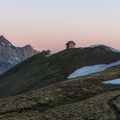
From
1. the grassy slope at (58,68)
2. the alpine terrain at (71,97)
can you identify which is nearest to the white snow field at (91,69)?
the alpine terrain at (71,97)

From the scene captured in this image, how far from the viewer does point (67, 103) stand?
53688 millimetres

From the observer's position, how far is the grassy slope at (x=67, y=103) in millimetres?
44475

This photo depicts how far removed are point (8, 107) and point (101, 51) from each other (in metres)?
59.5

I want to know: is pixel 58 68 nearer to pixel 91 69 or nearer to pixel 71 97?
pixel 91 69

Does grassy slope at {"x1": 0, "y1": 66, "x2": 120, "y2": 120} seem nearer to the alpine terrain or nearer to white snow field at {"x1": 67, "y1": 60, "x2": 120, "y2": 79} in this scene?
the alpine terrain

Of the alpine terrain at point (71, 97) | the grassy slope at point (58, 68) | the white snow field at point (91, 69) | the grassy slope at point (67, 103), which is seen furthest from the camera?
the grassy slope at point (58, 68)

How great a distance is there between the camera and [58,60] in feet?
362

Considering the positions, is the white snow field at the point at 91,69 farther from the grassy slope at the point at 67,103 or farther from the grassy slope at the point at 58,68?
the grassy slope at the point at 67,103

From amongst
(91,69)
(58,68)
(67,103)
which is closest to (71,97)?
(67,103)

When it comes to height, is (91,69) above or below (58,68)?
below

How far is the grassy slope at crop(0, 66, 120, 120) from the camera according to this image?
44.5m

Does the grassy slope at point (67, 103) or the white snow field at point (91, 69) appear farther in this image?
the white snow field at point (91, 69)

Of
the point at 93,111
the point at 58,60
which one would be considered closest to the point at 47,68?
the point at 58,60

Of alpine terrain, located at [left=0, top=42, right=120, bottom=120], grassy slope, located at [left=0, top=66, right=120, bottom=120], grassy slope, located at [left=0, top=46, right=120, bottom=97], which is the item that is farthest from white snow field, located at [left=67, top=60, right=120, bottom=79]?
grassy slope, located at [left=0, top=66, right=120, bottom=120]
